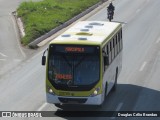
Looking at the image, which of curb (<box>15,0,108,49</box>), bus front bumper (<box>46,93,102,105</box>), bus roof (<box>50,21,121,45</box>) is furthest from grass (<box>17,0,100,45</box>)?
bus front bumper (<box>46,93,102,105</box>)

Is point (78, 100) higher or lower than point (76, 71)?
lower

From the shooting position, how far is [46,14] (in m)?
48.7

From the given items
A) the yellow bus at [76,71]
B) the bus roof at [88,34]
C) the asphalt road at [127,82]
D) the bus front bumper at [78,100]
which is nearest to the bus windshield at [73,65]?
the yellow bus at [76,71]

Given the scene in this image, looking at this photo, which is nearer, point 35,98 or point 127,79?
point 35,98

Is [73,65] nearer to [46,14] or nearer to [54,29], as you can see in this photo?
[54,29]

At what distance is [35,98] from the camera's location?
935 inches

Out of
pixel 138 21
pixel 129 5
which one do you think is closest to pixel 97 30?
pixel 138 21

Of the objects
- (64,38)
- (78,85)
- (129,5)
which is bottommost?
(129,5)

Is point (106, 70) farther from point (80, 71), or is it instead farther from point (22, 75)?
point (22, 75)

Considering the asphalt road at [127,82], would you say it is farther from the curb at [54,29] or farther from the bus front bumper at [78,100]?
the curb at [54,29]

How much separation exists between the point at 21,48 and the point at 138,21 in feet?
48.6

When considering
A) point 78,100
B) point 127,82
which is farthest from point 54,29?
point 78,100

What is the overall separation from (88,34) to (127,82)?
5.71 metres

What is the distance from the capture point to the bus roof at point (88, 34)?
67.8 feet
